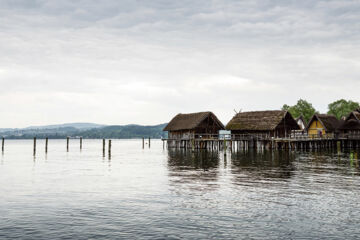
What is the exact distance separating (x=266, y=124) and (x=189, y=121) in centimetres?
1443

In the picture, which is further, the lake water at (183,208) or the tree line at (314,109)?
the tree line at (314,109)

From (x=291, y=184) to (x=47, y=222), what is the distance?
15.8m

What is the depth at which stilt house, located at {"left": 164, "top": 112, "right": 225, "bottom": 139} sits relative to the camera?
224ft

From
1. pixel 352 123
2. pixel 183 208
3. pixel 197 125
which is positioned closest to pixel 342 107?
pixel 352 123

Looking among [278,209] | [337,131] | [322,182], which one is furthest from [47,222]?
[337,131]

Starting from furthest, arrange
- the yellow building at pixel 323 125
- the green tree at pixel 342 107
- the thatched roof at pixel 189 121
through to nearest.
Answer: the green tree at pixel 342 107 < the yellow building at pixel 323 125 < the thatched roof at pixel 189 121

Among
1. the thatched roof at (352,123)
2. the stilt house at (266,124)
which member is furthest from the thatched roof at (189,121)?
the thatched roof at (352,123)

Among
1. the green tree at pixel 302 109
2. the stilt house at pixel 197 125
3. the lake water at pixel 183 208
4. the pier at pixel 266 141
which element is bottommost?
the lake water at pixel 183 208

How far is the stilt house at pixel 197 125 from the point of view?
68250 mm

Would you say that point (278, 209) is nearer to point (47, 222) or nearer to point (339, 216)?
point (339, 216)

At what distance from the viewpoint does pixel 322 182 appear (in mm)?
24875

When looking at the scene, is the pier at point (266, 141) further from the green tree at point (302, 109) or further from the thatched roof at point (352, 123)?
the green tree at point (302, 109)

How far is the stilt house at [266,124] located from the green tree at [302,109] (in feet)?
115

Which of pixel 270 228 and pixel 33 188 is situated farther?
pixel 33 188
